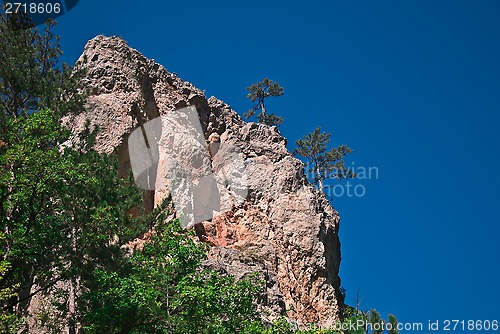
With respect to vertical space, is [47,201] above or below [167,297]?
above

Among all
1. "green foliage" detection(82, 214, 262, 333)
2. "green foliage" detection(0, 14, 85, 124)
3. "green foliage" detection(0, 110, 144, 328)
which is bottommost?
"green foliage" detection(82, 214, 262, 333)

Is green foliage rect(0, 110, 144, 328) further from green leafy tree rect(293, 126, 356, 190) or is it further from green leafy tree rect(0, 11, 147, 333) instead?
Result: green leafy tree rect(293, 126, 356, 190)

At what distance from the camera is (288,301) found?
28.1m

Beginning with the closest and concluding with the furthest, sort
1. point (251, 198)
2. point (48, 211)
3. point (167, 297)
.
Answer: point (167, 297)
point (48, 211)
point (251, 198)

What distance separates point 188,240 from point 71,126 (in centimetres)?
924

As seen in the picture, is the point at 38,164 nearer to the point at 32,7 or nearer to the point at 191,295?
the point at 191,295

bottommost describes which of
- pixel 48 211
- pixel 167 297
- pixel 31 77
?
pixel 167 297

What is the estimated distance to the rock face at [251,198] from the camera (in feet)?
89.6

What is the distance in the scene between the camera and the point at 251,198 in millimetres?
31906

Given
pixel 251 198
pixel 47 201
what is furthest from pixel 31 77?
pixel 251 198

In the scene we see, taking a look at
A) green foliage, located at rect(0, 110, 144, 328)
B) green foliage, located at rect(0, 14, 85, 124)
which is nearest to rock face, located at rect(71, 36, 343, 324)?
green foliage, located at rect(0, 14, 85, 124)

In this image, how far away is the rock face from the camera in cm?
2730

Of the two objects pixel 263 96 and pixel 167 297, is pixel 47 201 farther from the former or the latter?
pixel 263 96

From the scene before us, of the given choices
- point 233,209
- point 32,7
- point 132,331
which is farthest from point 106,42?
point 132,331
